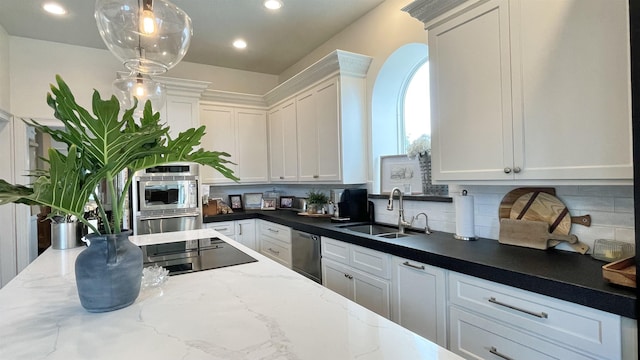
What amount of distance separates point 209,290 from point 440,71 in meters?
1.76

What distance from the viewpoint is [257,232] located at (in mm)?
3939

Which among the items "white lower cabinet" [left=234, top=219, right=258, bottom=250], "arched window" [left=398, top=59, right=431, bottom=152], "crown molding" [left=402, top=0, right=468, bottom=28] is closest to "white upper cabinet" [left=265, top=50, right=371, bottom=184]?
"arched window" [left=398, top=59, right=431, bottom=152]

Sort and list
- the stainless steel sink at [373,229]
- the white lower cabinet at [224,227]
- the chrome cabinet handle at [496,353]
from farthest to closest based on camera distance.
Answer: the white lower cabinet at [224,227] → the stainless steel sink at [373,229] → the chrome cabinet handle at [496,353]

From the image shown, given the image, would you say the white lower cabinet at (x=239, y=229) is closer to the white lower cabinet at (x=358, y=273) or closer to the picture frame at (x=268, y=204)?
the picture frame at (x=268, y=204)

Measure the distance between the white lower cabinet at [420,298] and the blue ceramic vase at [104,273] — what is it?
1.40 m

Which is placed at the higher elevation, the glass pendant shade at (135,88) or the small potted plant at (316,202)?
the glass pendant shade at (135,88)

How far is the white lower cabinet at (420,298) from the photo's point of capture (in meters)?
1.70

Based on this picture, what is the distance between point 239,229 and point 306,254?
1.22 meters

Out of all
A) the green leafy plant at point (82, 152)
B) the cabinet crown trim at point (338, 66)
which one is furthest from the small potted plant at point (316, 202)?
the green leafy plant at point (82, 152)

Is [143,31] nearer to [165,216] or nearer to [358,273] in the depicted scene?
[358,273]

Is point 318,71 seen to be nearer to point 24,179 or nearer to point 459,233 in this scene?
point 459,233

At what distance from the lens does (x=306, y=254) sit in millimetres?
2959

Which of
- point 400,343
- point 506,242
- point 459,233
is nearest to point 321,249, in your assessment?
point 459,233

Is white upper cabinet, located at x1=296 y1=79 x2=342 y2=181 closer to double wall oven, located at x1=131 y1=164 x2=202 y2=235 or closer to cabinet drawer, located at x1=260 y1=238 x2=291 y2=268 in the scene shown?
cabinet drawer, located at x1=260 y1=238 x2=291 y2=268
